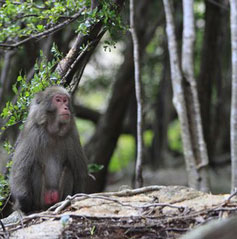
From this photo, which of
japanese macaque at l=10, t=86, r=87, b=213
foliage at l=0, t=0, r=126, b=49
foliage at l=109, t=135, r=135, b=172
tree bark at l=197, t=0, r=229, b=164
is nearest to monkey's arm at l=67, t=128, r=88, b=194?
japanese macaque at l=10, t=86, r=87, b=213

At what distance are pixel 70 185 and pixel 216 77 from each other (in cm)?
614

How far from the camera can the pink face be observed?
19.5 ft

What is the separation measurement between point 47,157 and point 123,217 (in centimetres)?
188

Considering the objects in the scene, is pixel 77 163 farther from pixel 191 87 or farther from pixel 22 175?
pixel 191 87

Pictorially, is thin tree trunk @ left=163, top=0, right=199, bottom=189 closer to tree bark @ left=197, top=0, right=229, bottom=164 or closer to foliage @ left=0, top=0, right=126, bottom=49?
foliage @ left=0, top=0, right=126, bottom=49

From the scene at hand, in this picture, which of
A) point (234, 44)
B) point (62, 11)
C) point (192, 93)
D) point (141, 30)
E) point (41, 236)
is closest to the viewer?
point (41, 236)

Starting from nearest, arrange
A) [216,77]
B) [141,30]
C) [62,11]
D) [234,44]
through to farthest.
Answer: [62,11]
[234,44]
[141,30]
[216,77]

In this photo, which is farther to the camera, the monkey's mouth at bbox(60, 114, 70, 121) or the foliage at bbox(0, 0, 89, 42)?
the foliage at bbox(0, 0, 89, 42)

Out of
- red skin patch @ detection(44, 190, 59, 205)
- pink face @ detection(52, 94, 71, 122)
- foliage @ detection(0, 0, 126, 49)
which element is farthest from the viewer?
red skin patch @ detection(44, 190, 59, 205)

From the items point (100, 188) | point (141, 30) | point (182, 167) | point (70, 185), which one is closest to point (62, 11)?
point (70, 185)

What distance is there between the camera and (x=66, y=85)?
6375mm

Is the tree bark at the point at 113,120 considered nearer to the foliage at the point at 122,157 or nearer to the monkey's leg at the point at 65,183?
the foliage at the point at 122,157

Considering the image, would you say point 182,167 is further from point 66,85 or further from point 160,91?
point 66,85

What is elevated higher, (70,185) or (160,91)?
(160,91)
